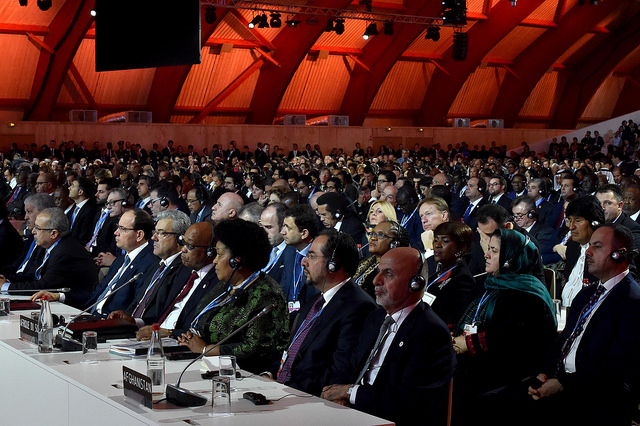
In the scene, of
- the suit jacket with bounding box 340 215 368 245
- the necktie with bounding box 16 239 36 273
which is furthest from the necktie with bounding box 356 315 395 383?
the necktie with bounding box 16 239 36 273

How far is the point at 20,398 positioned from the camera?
3.97 meters

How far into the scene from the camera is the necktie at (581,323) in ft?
13.0

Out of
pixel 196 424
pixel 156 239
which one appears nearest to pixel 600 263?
pixel 196 424

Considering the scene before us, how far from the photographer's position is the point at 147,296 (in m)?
5.30

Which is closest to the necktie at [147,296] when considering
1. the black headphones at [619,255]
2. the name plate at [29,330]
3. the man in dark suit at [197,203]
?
the name plate at [29,330]

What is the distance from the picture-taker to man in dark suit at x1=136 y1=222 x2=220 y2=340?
4797 millimetres

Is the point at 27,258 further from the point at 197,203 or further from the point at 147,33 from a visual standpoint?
the point at 197,203

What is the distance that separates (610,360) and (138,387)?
7.02ft

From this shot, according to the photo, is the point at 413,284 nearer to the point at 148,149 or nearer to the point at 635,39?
the point at 148,149

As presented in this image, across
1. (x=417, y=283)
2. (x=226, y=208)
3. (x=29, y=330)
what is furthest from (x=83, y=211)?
(x=417, y=283)

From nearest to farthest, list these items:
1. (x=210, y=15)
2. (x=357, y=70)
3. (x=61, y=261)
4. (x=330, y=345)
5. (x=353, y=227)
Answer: (x=330, y=345) → (x=61, y=261) → (x=353, y=227) → (x=210, y=15) → (x=357, y=70)

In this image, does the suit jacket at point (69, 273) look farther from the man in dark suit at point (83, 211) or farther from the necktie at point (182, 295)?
the man in dark suit at point (83, 211)

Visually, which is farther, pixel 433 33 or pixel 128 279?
pixel 433 33

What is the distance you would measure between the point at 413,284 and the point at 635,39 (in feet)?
110
